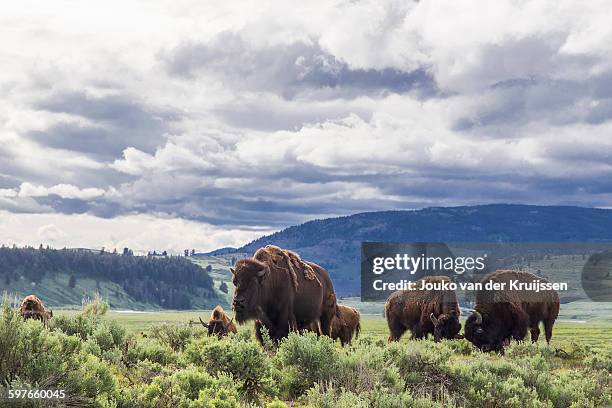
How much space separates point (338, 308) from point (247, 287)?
8195 millimetres

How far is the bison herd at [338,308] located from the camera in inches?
618

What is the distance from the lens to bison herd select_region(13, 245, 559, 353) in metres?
15.7

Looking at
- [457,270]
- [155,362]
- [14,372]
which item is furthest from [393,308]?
[14,372]

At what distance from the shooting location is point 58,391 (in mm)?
8758

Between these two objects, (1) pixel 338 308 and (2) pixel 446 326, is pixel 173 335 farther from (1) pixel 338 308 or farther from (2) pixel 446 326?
(2) pixel 446 326

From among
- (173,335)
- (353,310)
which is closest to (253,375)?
(173,335)

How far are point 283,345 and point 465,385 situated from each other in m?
3.56

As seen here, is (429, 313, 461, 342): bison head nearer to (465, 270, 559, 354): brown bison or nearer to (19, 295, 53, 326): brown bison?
(465, 270, 559, 354): brown bison

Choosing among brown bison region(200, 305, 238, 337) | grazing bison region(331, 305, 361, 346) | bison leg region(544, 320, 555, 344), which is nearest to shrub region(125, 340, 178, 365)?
brown bison region(200, 305, 238, 337)

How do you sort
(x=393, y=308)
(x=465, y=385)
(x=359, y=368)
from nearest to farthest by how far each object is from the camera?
(x=359, y=368)
(x=465, y=385)
(x=393, y=308)

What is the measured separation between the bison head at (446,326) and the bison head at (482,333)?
0.36 m

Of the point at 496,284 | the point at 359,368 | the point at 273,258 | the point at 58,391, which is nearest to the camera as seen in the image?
the point at 58,391

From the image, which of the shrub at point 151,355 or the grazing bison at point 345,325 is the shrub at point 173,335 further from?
the grazing bison at point 345,325

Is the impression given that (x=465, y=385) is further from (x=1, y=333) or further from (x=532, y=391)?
(x=1, y=333)
